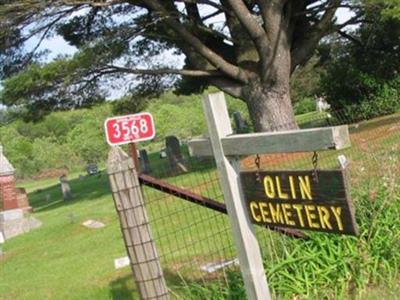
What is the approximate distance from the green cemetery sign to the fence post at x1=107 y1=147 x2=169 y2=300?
816 millimetres

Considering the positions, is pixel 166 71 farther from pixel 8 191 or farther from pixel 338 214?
pixel 338 214

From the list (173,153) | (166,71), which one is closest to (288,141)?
(166,71)

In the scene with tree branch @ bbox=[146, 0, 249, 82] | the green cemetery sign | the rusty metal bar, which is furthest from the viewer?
tree branch @ bbox=[146, 0, 249, 82]

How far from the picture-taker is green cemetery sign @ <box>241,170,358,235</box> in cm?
363

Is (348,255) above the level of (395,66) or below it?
below

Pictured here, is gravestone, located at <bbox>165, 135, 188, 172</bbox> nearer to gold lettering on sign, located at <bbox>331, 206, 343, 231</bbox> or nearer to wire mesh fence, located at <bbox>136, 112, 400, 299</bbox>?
wire mesh fence, located at <bbox>136, 112, 400, 299</bbox>

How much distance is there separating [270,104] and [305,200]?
1387cm

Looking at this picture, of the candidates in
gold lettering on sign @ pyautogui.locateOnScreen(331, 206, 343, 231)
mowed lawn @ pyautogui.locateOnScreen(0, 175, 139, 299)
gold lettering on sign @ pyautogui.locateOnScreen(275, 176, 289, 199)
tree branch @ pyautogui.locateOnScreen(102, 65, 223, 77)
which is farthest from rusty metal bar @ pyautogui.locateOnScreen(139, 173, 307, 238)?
tree branch @ pyautogui.locateOnScreen(102, 65, 223, 77)

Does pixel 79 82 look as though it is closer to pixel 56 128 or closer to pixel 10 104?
pixel 10 104

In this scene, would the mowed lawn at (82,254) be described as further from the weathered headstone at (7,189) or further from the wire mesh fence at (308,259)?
the weathered headstone at (7,189)

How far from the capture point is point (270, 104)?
17484 millimetres

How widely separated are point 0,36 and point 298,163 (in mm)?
11130

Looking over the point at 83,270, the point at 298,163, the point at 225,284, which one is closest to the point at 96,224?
the point at 83,270

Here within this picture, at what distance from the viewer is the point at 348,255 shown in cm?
511
